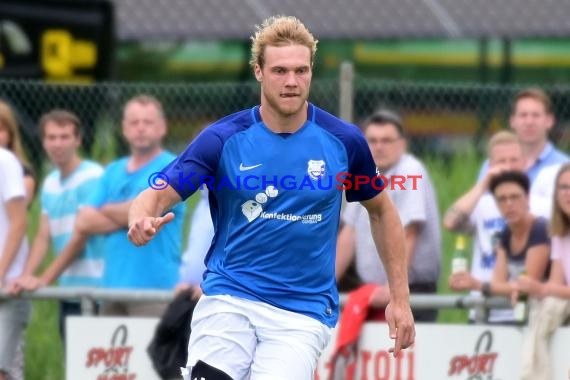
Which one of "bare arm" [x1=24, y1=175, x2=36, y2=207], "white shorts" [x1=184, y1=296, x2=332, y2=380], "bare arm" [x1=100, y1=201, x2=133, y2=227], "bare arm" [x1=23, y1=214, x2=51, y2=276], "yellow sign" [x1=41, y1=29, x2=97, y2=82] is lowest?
"white shorts" [x1=184, y1=296, x2=332, y2=380]

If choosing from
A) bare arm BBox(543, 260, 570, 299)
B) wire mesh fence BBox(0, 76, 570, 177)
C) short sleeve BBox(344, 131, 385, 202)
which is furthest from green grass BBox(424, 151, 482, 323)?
short sleeve BBox(344, 131, 385, 202)

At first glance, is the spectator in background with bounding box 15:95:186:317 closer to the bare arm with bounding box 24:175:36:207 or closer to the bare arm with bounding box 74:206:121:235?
the bare arm with bounding box 74:206:121:235

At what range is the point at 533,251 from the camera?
28.8ft

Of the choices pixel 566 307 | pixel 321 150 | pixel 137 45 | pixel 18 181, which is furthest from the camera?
pixel 137 45

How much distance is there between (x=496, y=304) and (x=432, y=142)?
169 inches

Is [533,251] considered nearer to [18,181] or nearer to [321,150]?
[321,150]

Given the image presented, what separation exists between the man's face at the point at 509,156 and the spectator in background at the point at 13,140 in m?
2.96

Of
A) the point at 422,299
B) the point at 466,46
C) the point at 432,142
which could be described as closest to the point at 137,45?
the point at 466,46

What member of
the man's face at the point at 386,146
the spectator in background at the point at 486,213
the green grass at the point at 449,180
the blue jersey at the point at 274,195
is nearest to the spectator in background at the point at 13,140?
the man's face at the point at 386,146

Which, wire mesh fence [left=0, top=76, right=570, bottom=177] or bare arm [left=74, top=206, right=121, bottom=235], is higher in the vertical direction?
wire mesh fence [left=0, top=76, right=570, bottom=177]

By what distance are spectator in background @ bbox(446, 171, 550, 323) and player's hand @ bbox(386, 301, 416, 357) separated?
2.04 metres

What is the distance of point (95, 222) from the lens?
9500 millimetres

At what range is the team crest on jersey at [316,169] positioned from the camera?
6.57 m

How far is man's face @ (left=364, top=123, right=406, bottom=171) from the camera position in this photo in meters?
9.25
